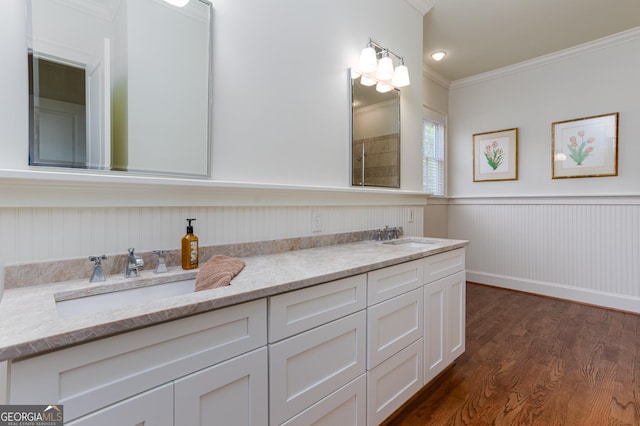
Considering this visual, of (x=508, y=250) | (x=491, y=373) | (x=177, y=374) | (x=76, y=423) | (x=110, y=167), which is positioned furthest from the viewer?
(x=508, y=250)

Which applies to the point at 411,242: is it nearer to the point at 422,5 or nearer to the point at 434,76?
the point at 422,5

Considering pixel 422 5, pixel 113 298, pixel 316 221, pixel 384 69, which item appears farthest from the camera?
pixel 422 5

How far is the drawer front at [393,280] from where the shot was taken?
1336mm

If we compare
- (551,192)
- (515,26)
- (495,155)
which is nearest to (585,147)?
(551,192)

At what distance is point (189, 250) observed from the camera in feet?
4.02

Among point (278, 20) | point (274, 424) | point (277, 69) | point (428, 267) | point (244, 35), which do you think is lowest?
point (274, 424)

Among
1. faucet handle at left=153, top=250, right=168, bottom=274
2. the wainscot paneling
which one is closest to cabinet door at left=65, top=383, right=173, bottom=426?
faucet handle at left=153, top=250, right=168, bottom=274

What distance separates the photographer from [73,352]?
630mm

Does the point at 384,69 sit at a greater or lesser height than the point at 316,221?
greater

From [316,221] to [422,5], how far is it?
2143 millimetres

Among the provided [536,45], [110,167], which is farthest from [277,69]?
[536,45]

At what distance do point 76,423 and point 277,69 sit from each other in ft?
5.21

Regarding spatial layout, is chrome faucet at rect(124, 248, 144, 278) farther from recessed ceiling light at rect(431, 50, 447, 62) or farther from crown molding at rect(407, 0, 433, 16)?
recessed ceiling light at rect(431, 50, 447, 62)

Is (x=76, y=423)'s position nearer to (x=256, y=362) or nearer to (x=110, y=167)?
(x=256, y=362)
